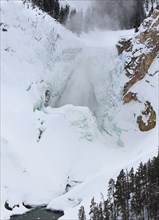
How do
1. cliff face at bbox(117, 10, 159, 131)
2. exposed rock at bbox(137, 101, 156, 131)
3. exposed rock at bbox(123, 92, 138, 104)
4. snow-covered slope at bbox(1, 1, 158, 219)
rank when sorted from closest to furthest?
snow-covered slope at bbox(1, 1, 158, 219) → exposed rock at bbox(137, 101, 156, 131) → cliff face at bbox(117, 10, 159, 131) → exposed rock at bbox(123, 92, 138, 104)

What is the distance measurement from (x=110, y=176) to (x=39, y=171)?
7659 mm

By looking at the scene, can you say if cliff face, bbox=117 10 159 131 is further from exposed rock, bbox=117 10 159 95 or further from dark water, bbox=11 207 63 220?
dark water, bbox=11 207 63 220

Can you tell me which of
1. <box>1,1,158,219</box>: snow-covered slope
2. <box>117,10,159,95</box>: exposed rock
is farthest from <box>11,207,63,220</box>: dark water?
<box>117,10,159,95</box>: exposed rock

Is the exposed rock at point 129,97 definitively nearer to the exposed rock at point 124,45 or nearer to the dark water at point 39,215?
the exposed rock at point 124,45

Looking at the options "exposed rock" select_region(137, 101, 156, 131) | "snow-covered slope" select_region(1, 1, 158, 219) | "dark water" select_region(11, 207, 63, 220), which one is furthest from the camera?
"exposed rock" select_region(137, 101, 156, 131)

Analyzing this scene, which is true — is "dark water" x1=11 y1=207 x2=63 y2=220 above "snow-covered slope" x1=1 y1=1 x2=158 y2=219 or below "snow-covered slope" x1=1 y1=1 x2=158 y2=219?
below

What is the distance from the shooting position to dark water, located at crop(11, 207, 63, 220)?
131 ft

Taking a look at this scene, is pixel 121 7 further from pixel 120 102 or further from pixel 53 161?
pixel 53 161

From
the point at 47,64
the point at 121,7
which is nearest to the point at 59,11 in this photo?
the point at 121,7

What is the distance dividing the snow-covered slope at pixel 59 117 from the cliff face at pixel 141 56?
86cm

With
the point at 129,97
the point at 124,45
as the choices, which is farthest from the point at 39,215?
the point at 124,45

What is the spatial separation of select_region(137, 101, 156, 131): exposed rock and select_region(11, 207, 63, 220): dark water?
50.3ft

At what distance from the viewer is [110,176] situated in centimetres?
4256

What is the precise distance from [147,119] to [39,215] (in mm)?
17195
